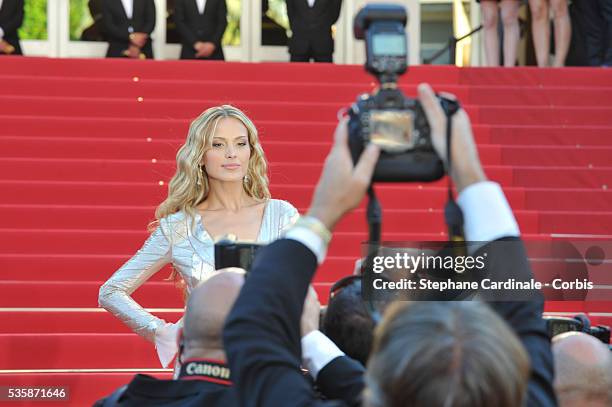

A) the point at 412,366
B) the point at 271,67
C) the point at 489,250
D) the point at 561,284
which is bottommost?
the point at 561,284

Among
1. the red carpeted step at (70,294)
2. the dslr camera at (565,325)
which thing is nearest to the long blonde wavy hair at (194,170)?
the dslr camera at (565,325)

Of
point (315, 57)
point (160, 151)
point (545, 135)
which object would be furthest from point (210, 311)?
point (315, 57)

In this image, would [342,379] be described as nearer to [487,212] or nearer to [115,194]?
[487,212]

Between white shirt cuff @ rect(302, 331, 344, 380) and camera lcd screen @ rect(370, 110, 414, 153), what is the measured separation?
2.11ft

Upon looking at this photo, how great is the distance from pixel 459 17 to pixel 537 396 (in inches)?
530

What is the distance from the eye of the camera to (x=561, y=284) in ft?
25.1

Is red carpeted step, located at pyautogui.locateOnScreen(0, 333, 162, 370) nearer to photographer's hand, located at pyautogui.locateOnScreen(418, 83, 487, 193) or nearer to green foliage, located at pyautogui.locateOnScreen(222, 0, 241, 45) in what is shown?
photographer's hand, located at pyautogui.locateOnScreen(418, 83, 487, 193)

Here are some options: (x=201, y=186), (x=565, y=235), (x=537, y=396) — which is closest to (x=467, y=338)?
(x=537, y=396)

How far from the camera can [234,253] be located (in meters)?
2.84

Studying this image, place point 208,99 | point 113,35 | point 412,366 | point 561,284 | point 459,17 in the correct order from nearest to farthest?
point 412,366
point 561,284
point 208,99
point 113,35
point 459,17

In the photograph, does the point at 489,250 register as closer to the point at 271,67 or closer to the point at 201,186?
the point at 201,186

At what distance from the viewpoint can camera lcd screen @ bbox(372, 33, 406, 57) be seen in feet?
Result: 7.26

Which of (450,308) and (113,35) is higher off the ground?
(113,35)

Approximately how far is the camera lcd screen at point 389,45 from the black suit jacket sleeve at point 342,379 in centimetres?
68
